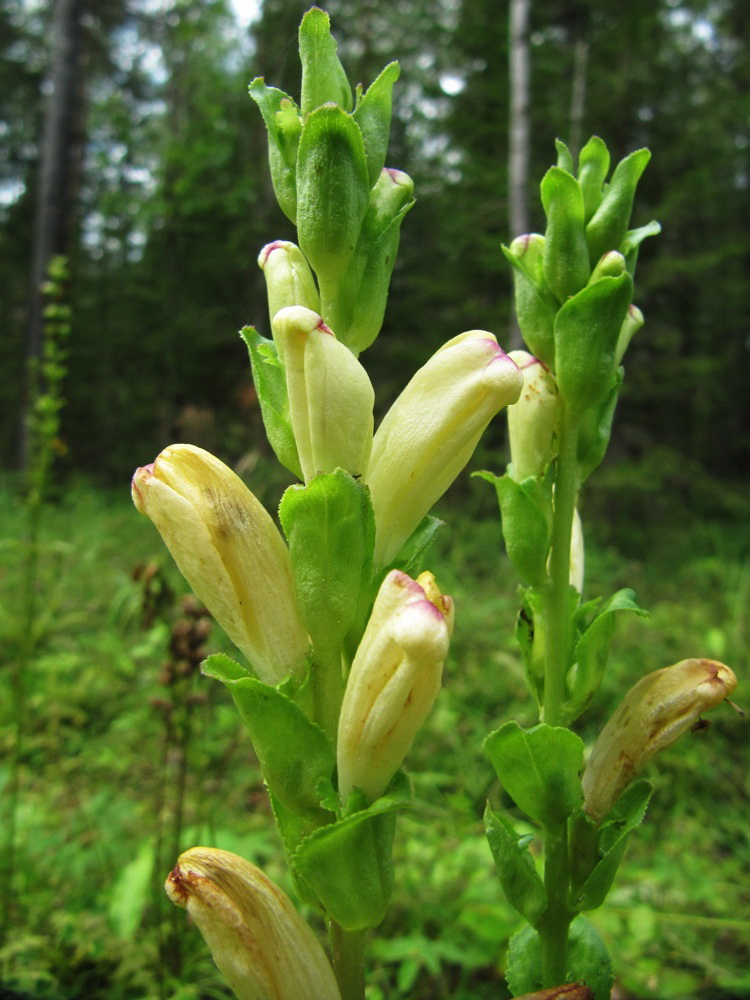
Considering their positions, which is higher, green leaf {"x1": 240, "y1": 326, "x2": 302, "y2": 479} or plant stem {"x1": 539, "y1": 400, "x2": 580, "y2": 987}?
green leaf {"x1": 240, "y1": 326, "x2": 302, "y2": 479}

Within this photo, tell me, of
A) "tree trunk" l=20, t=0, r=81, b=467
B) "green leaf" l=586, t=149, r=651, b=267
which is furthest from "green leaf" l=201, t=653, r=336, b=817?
"tree trunk" l=20, t=0, r=81, b=467

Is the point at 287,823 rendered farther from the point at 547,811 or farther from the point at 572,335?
the point at 572,335

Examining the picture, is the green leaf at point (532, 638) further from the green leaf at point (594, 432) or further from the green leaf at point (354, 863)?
the green leaf at point (354, 863)

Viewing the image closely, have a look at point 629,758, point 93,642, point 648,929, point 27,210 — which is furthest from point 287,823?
point 27,210

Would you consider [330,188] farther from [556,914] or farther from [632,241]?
[556,914]

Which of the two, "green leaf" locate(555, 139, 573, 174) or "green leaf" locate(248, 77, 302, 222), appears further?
"green leaf" locate(555, 139, 573, 174)

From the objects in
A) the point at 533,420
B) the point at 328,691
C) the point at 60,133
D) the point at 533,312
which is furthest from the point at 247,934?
the point at 60,133

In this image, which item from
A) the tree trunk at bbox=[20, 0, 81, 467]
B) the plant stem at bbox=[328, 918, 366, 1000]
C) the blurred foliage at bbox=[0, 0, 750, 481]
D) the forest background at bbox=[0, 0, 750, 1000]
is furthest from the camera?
the blurred foliage at bbox=[0, 0, 750, 481]

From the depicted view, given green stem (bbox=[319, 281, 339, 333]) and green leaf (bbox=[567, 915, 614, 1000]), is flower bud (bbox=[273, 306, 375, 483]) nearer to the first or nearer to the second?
green stem (bbox=[319, 281, 339, 333])

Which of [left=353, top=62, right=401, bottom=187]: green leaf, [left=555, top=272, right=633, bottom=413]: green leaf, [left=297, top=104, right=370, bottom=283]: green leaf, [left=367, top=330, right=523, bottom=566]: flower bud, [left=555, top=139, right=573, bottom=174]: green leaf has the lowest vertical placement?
→ [left=367, top=330, right=523, bottom=566]: flower bud
